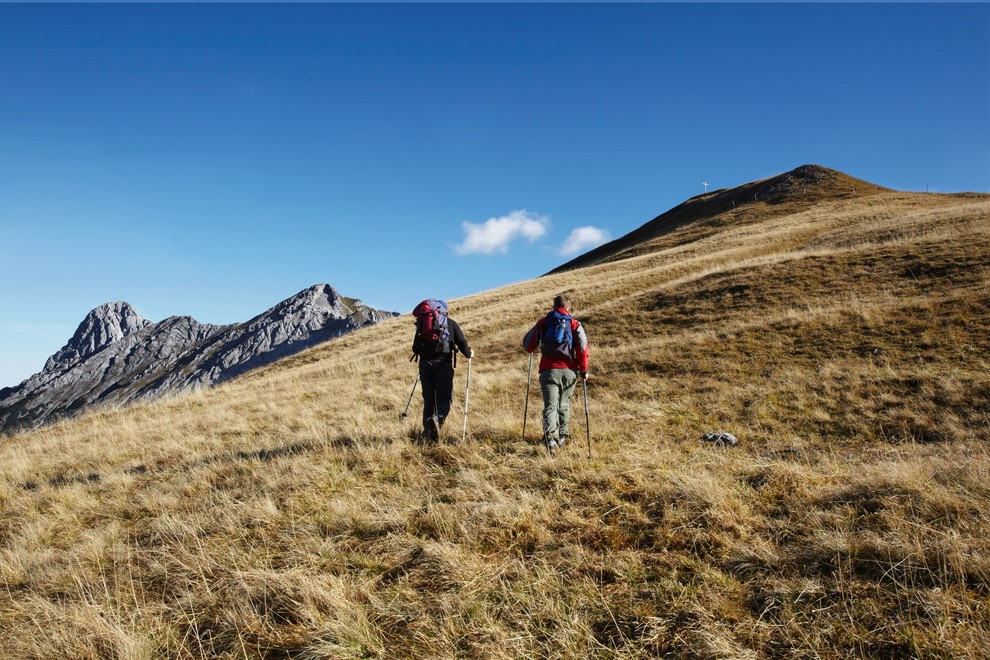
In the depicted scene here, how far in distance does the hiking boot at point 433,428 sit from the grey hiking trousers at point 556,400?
1.88m

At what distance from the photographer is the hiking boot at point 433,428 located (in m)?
8.48

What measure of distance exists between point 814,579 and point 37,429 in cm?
Result: 2179

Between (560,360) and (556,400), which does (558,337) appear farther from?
(556,400)

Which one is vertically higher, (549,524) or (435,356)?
(435,356)

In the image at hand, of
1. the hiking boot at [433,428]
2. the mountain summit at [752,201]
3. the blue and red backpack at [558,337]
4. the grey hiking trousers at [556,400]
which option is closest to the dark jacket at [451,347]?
the hiking boot at [433,428]

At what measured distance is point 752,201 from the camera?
210 feet

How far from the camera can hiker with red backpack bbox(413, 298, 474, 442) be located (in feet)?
28.6

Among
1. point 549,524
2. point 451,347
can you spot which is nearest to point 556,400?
point 451,347

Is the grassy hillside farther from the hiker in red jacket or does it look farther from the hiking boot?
the hiker in red jacket

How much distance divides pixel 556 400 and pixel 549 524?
3.27 m

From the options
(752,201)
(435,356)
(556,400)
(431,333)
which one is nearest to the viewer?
(556,400)

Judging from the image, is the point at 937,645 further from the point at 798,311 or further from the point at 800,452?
the point at 798,311

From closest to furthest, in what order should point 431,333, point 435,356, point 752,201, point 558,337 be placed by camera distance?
1. point 558,337
2. point 431,333
3. point 435,356
4. point 752,201

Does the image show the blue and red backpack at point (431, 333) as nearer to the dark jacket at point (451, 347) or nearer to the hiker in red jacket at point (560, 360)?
the dark jacket at point (451, 347)
